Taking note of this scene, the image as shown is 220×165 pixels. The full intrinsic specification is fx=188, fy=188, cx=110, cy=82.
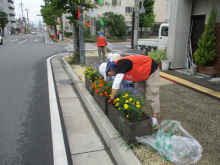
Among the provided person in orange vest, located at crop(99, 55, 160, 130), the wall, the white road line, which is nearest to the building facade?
the wall

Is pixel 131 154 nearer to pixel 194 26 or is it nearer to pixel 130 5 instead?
pixel 194 26

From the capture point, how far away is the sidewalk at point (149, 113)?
2780 millimetres

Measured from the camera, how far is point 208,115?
3.97 m

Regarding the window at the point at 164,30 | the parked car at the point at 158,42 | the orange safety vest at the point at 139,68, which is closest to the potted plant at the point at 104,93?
the orange safety vest at the point at 139,68

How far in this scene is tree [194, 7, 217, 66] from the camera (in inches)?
256

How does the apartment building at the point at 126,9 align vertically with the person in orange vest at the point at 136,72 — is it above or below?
above

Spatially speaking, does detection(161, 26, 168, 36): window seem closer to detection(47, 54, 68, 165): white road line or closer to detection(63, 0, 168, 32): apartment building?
detection(47, 54, 68, 165): white road line

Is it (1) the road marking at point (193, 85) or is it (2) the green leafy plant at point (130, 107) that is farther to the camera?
(1) the road marking at point (193, 85)

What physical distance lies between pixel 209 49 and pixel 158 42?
4748 millimetres

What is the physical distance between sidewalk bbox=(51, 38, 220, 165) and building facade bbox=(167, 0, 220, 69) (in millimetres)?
1977

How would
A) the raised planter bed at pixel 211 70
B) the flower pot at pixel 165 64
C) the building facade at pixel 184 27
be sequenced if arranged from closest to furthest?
1. the raised planter bed at pixel 211 70
2. the building facade at pixel 184 27
3. the flower pot at pixel 165 64

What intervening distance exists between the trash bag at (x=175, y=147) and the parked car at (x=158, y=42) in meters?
8.04

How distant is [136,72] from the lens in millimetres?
3186

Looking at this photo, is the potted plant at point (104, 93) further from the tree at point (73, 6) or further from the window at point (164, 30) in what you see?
the window at point (164, 30)
